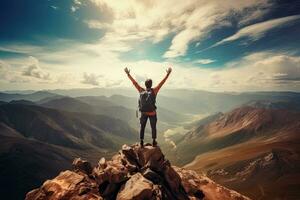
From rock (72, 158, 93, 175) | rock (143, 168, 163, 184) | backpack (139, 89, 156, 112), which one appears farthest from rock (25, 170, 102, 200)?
backpack (139, 89, 156, 112)

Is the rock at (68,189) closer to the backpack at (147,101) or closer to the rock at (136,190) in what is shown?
the rock at (136,190)

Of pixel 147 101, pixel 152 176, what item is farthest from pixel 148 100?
pixel 152 176

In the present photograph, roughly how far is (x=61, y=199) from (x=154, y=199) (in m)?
8.88

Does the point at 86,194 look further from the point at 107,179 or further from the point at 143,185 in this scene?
the point at 143,185

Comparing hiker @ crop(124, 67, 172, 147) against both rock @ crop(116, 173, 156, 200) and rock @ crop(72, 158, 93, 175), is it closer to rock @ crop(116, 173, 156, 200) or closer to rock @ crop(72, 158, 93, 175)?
rock @ crop(116, 173, 156, 200)

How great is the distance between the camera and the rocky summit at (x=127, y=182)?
2351 centimetres

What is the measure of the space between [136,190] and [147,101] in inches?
347

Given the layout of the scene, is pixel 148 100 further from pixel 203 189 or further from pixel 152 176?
pixel 203 189

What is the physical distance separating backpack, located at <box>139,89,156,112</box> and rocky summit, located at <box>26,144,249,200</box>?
538cm

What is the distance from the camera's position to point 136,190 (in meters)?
22.4

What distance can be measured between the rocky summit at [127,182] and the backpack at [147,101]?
17.6 ft

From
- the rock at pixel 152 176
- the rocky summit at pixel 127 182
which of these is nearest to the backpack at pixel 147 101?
the rocky summit at pixel 127 182

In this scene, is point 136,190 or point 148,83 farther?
point 148,83

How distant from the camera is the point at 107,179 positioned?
82.7ft
